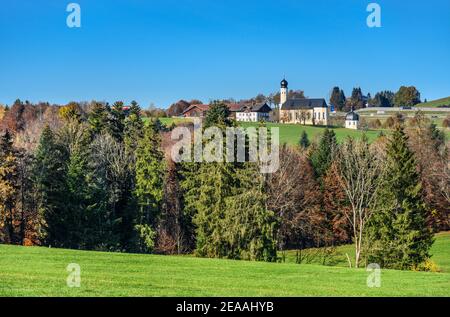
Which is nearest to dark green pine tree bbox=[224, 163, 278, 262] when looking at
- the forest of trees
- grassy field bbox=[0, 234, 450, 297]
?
the forest of trees

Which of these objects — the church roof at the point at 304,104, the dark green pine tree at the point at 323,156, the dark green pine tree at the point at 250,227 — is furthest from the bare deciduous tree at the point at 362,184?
the church roof at the point at 304,104

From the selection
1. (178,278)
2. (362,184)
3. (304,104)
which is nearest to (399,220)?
(362,184)

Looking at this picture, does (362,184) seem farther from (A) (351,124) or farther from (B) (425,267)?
(A) (351,124)

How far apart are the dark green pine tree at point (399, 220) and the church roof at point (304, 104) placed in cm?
12260

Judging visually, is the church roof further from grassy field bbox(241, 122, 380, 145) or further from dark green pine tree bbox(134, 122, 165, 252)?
dark green pine tree bbox(134, 122, 165, 252)

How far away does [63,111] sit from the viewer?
102 meters

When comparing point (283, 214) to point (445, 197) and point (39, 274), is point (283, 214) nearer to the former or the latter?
point (445, 197)

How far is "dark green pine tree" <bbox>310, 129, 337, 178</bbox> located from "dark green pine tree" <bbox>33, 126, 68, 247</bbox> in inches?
1233

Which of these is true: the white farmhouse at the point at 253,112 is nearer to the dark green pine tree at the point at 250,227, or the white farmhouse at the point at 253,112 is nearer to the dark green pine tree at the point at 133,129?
the dark green pine tree at the point at 133,129

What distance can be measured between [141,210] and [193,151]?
290 inches

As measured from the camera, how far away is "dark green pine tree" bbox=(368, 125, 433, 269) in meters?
45.1

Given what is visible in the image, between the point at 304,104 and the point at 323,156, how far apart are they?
351ft

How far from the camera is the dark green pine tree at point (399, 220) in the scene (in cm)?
4509
